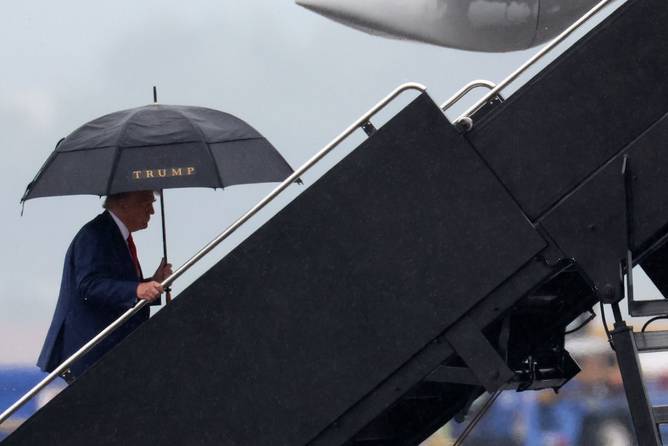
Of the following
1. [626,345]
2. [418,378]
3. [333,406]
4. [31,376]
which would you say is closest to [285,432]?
[333,406]

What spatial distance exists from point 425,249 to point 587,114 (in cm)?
77

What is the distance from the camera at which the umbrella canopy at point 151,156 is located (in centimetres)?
541

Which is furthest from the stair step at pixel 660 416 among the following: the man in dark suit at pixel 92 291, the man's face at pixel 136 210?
the man's face at pixel 136 210

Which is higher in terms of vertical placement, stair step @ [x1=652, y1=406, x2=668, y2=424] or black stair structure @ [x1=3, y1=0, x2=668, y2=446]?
black stair structure @ [x1=3, y1=0, x2=668, y2=446]

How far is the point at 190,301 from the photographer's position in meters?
4.41

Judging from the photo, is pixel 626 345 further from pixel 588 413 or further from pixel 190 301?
pixel 588 413

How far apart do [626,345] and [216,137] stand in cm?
249

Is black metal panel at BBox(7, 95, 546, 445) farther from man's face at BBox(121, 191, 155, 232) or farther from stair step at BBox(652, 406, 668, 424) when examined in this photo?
man's face at BBox(121, 191, 155, 232)

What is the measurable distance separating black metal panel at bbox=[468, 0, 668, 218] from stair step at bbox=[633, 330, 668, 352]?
1.96 ft

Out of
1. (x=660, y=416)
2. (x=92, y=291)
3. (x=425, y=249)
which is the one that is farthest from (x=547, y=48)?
(x=92, y=291)

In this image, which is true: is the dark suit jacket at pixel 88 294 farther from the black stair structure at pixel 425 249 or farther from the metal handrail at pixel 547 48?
the metal handrail at pixel 547 48

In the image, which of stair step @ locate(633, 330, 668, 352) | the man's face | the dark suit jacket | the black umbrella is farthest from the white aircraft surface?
stair step @ locate(633, 330, 668, 352)

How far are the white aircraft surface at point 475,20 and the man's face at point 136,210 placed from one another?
2.21m

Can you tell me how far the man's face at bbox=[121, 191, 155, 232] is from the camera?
5.42 metres
